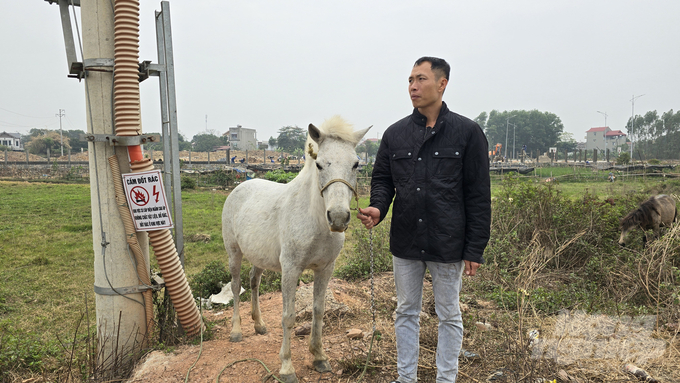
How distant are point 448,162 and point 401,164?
35 cm

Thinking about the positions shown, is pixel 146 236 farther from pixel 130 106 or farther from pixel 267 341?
pixel 267 341

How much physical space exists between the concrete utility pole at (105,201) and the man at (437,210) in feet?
8.13

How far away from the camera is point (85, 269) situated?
8.28m

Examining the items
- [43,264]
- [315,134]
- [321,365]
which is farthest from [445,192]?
[43,264]

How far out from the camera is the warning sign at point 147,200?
11.4 feet

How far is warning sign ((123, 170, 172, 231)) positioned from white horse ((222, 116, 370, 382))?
0.87m

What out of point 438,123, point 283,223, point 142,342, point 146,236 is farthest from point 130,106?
point 438,123

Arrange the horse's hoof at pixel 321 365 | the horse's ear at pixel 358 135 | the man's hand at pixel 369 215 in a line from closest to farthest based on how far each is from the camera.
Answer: the man's hand at pixel 369 215 < the horse's ear at pixel 358 135 < the horse's hoof at pixel 321 365

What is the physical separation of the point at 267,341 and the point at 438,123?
307 cm

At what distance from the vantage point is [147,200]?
11.5 feet

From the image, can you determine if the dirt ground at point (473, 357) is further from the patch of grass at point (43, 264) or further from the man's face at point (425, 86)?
the man's face at point (425, 86)

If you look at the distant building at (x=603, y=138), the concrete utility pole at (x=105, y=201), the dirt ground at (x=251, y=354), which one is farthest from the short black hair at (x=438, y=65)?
the distant building at (x=603, y=138)

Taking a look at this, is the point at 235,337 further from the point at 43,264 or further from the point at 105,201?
the point at 43,264

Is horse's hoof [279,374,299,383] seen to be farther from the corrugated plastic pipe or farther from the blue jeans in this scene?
the corrugated plastic pipe
